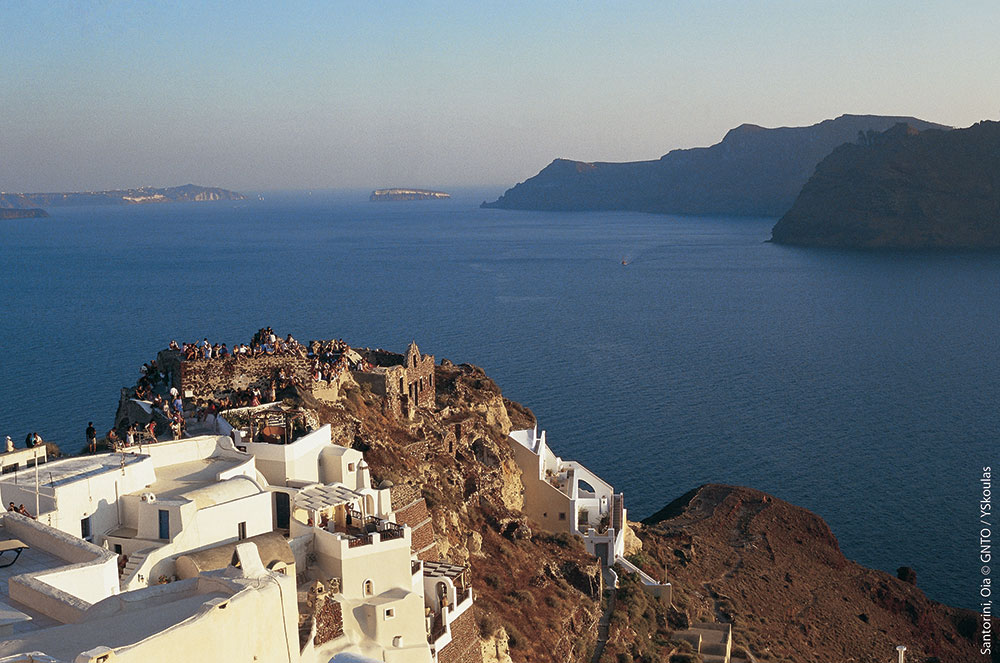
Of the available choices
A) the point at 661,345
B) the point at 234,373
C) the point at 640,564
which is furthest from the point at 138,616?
the point at 661,345

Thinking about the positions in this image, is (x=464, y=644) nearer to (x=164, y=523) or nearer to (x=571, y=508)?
(x=164, y=523)

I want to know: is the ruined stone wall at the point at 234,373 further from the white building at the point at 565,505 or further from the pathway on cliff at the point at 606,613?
the pathway on cliff at the point at 606,613

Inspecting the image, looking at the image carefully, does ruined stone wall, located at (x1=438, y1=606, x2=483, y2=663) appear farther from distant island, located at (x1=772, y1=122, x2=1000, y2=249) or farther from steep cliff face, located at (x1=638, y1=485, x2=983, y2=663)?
distant island, located at (x1=772, y1=122, x2=1000, y2=249)

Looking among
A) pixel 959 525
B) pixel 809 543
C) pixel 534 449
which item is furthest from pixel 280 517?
pixel 959 525

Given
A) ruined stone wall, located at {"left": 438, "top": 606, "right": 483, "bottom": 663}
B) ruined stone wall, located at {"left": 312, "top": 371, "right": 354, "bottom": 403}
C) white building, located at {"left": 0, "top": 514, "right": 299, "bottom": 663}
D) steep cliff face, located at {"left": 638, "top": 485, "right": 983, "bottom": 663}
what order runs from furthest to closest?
steep cliff face, located at {"left": 638, "top": 485, "right": 983, "bottom": 663}
ruined stone wall, located at {"left": 312, "top": 371, "right": 354, "bottom": 403}
ruined stone wall, located at {"left": 438, "top": 606, "right": 483, "bottom": 663}
white building, located at {"left": 0, "top": 514, "right": 299, "bottom": 663}

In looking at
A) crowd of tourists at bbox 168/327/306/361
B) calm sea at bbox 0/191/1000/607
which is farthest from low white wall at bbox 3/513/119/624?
calm sea at bbox 0/191/1000/607

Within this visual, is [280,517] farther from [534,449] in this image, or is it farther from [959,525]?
[959,525]
